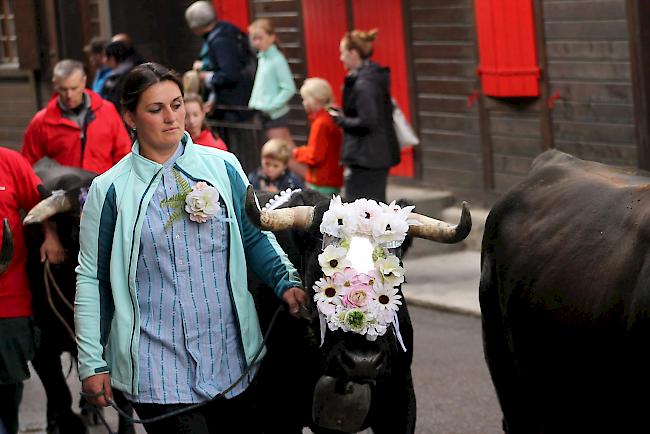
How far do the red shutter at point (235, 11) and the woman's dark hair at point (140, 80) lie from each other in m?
13.2

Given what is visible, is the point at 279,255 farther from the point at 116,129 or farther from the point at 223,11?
the point at 223,11

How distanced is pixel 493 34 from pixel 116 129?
4.77 metres

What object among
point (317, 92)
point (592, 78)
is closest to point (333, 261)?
point (317, 92)

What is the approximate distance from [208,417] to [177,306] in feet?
1.56

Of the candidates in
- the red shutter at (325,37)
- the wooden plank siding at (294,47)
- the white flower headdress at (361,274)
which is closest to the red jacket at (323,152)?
the red shutter at (325,37)

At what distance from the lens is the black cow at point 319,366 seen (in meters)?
5.50

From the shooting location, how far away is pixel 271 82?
1464cm

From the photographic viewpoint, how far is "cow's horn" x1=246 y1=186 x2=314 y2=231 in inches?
221

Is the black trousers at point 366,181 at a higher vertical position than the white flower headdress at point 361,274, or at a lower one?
lower

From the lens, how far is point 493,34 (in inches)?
547

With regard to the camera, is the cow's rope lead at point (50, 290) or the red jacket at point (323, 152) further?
the red jacket at point (323, 152)

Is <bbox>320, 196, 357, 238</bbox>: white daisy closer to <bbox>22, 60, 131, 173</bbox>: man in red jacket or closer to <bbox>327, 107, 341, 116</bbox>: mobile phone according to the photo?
<bbox>22, 60, 131, 173</bbox>: man in red jacket

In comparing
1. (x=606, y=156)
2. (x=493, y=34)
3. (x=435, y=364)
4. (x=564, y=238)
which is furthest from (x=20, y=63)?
(x=564, y=238)

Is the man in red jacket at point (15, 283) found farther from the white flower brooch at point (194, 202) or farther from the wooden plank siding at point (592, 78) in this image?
the wooden plank siding at point (592, 78)
